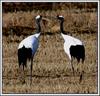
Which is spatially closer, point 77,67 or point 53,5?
point 77,67

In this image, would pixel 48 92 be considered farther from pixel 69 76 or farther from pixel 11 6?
pixel 11 6

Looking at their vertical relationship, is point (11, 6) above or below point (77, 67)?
above

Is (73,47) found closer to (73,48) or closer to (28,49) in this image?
(73,48)

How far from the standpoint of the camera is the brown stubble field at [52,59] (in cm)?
1015

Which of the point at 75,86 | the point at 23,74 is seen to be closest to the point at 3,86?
the point at 23,74

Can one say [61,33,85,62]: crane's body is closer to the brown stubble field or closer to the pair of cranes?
the pair of cranes

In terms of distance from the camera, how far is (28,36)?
10.7 m

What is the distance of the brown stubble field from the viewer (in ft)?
33.3

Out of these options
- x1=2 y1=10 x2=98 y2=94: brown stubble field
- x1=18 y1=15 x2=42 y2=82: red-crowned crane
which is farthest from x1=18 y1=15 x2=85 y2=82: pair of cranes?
x1=2 y1=10 x2=98 y2=94: brown stubble field

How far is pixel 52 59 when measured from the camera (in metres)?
10.5

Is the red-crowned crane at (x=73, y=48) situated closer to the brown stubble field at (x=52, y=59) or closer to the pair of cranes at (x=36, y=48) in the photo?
the pair of cranes at (x=36, y=48)

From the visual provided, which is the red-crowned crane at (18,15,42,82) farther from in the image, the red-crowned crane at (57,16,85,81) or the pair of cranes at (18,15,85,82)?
the red-crowned crane at (57,16,85,81)

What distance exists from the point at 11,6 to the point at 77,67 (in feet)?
5.13

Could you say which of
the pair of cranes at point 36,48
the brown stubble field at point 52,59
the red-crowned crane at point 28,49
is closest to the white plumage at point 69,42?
the pair of cranes at point 36,48
